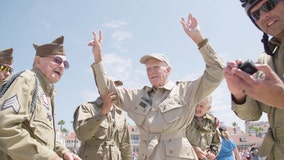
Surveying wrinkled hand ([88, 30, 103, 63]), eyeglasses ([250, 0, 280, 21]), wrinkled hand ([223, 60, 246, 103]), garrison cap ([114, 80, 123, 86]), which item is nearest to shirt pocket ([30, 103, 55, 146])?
wrinkled hand ([88, 30, 103, 63])

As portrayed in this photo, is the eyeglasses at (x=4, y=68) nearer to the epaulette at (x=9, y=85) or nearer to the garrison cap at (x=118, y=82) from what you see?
the garrison cap at (x=118, y=82)

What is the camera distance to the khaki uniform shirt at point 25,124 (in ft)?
9.04

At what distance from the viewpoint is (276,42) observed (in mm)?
2475

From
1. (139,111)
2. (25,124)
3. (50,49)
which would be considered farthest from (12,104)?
(139,111)

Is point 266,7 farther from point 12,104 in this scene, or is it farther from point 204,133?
point 204,133

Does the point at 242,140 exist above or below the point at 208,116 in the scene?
below

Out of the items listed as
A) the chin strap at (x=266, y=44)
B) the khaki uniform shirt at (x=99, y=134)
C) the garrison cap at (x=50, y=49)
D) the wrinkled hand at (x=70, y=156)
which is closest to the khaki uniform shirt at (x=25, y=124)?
the wrinkled hand at (x=70, y=156)

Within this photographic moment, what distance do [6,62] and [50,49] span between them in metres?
2.10

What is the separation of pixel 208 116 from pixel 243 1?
3.79 m

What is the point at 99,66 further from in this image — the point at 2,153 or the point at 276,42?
the point at 276,42

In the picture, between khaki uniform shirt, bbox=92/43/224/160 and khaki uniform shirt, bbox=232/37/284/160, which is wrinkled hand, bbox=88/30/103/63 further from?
khaki uniform shirt, bbox=232/37/284/160

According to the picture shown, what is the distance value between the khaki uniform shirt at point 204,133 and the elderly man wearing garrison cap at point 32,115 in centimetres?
297

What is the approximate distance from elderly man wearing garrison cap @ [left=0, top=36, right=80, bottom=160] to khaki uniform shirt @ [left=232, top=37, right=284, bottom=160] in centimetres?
198

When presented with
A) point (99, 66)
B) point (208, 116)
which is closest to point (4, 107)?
point (99, 66)
